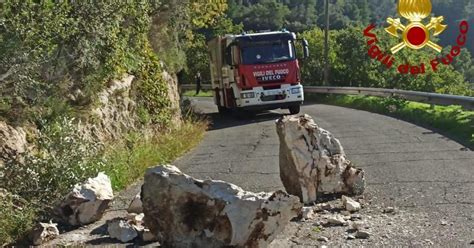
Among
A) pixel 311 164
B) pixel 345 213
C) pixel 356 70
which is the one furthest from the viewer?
pixel 356 70

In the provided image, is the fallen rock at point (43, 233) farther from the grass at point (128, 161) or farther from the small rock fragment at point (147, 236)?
the small rock fragment at point (147, 236)

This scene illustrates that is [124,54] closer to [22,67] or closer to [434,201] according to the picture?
[22,67]

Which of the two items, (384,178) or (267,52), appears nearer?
(384,178)

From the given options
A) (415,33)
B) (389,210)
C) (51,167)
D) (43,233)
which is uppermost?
(415,33)

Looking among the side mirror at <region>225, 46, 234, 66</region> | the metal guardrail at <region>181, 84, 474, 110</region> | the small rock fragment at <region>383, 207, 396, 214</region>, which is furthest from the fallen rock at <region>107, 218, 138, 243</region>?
the side mirror at <region>225, 46, 234, 66</region>

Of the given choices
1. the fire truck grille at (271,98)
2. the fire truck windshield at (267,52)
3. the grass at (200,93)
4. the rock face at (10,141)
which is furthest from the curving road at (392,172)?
the grass at (200,93)

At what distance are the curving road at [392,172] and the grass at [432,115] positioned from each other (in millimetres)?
476

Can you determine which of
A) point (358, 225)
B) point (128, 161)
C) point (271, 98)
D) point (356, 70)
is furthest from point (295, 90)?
point (356, 70)

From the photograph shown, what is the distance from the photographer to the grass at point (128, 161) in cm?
623

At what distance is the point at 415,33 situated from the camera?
28375 millimetres

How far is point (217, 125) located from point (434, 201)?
45.2ft

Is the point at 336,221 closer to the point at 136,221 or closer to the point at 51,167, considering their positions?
the point at 136,221

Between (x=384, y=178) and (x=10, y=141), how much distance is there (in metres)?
5.18

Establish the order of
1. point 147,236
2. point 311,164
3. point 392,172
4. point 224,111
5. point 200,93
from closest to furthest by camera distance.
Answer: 1. point 147,236
2. point 311,164
3. point 392,172
4. point 224,111
5. point 200,93
